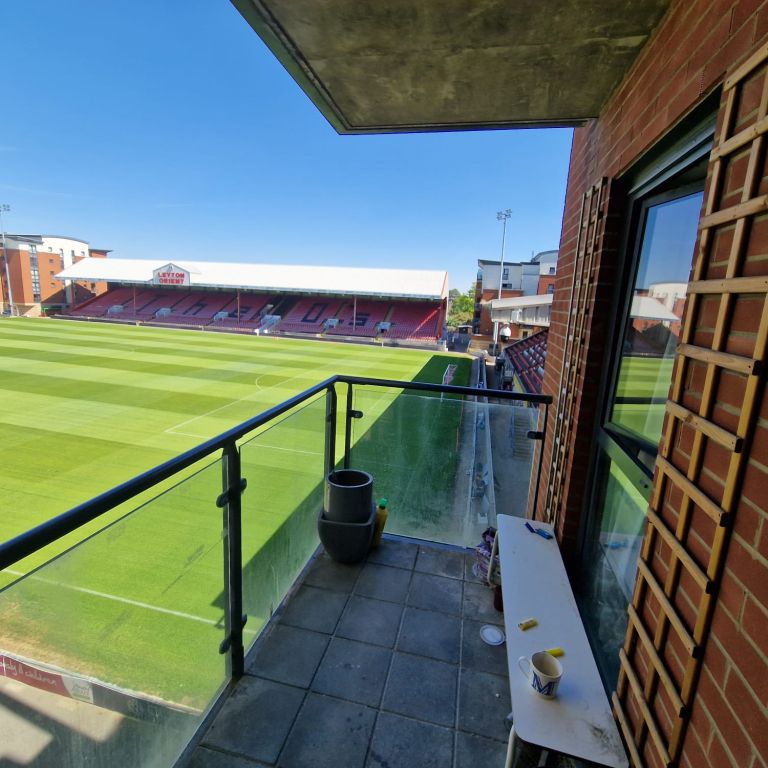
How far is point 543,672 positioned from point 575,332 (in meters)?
1.77

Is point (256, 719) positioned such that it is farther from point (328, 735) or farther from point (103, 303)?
point (103, 303)

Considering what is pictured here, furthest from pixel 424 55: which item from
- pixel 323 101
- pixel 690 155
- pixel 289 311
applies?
pixel 289 311

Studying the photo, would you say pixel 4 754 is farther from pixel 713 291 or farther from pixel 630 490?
pixel 630 490

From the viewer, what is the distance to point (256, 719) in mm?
1817

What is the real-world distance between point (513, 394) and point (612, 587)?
137cm

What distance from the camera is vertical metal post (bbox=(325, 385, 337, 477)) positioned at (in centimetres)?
310

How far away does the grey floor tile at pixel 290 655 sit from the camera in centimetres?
204

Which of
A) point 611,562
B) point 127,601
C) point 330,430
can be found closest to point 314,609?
point 330,430

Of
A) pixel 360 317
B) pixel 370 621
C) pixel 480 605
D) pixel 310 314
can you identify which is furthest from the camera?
pixel 310 314

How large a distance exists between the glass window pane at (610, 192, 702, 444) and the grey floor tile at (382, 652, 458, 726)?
140 centimetres

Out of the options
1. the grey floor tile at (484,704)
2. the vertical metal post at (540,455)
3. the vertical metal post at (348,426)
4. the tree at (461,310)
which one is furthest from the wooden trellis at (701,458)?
the tree at (461,310)

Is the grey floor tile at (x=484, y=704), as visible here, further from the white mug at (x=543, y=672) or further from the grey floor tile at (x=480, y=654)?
the white mug at (x=543, y=672)

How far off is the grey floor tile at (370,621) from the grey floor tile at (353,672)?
0.16ft

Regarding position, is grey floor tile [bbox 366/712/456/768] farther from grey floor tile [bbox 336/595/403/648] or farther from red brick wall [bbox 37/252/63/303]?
red brick wall [bbox 37/252/63/303]
